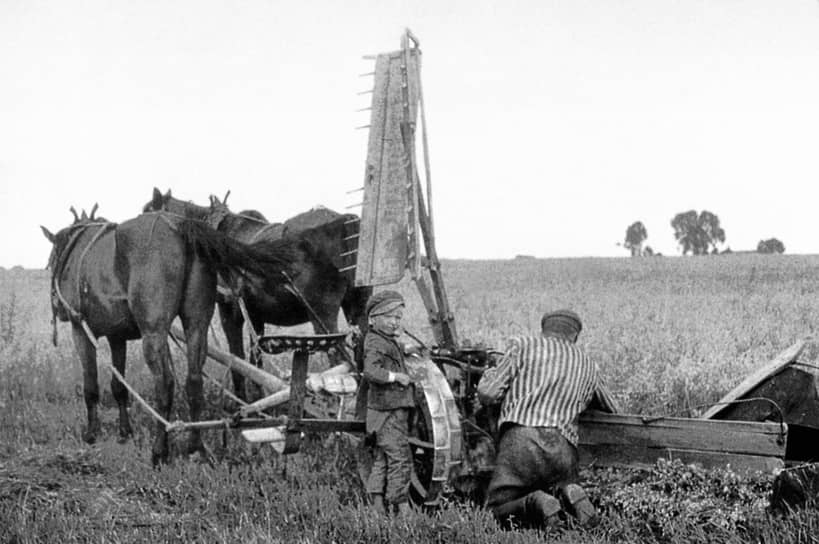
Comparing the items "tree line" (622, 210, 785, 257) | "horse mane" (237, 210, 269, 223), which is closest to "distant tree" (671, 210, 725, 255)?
"tree line" (622, 210, 785, 257)

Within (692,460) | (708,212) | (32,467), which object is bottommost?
(32,467)

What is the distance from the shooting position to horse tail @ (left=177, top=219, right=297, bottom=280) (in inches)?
291

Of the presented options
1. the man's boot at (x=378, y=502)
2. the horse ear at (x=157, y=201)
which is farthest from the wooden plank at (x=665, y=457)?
the horse ear at (x=157, y=201)

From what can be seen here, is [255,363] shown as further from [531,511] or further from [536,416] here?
[531,511]

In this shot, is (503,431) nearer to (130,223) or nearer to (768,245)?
(130,223)

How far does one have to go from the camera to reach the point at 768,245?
249 ft

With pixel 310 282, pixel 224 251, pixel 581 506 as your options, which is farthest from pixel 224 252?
pixel 581 506

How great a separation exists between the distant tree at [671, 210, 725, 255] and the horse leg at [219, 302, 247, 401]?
90208mm

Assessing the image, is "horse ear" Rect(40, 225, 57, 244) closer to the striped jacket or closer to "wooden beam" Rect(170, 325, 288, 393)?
"wooden beam" Rect(170, 325, 288, 393)

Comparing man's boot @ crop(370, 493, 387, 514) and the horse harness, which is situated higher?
the horse harness

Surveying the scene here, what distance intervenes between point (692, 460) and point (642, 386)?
4.25 m

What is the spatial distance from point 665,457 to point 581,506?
2.05ft

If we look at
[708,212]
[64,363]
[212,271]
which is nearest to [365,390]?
[212,271]

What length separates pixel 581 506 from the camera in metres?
4.81
